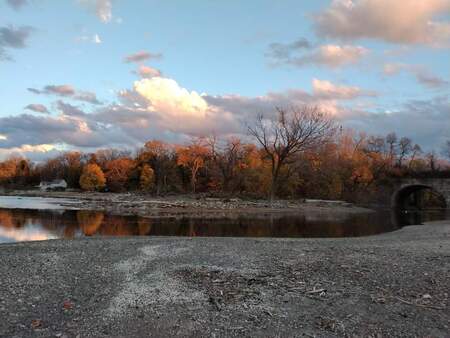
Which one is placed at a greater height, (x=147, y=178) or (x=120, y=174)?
(x=120, y=174)

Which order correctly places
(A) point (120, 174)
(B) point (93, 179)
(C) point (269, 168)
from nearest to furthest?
(C) point (269, 168)
(A) point (120, 174)
(B) point (93, 179)

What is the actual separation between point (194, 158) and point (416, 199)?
51.0 meters

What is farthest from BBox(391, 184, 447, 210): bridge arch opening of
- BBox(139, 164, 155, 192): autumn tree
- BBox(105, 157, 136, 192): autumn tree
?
BBox(105, 157, 136, 192): autumn tree

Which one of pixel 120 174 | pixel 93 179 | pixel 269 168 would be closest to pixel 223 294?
pixel 269 168

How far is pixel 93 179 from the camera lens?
11550 cm

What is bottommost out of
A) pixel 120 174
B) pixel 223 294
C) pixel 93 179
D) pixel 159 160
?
pixel 223 294

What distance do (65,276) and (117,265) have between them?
196cm

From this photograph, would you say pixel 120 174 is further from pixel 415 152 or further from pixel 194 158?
pixel 415 152

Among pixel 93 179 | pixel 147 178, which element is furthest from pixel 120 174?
pixel 147 178

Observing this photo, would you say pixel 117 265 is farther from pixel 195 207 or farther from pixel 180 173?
pixel 180 173

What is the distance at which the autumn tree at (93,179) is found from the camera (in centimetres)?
11481

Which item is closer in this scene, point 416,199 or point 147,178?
point 416,199

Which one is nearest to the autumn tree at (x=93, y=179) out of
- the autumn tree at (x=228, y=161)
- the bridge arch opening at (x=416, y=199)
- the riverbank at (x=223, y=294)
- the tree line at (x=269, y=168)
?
the tree line at (x=269, y=168)

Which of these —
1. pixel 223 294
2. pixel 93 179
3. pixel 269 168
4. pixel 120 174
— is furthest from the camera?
pixel 93 179
